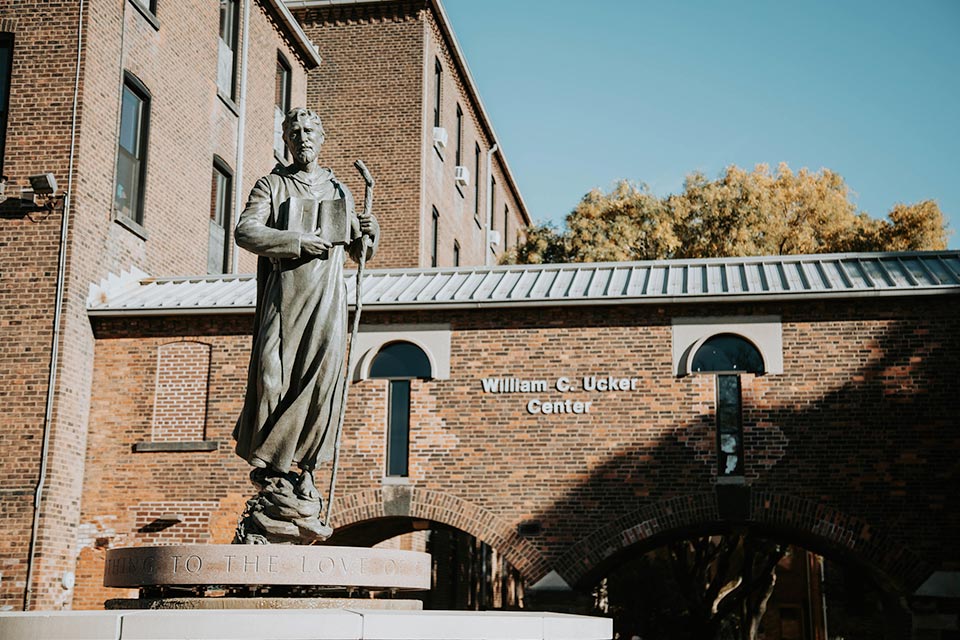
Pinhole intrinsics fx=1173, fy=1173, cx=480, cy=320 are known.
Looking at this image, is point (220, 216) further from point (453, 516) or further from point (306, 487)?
point (306, 487)

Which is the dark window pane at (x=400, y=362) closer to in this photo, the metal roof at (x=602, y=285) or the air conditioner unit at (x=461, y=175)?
the metal roof at (x=602, y=285)

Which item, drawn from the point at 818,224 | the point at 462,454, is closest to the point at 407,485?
the point at 462,454

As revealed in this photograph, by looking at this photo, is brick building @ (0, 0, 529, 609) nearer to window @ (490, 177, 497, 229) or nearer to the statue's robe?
window @ (490, 177, 497, 229)

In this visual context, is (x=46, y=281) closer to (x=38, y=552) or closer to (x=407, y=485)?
(x=38, y=552)

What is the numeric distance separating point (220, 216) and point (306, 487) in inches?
696

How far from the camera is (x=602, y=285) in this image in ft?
59.0

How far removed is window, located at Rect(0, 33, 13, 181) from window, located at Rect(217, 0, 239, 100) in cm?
569

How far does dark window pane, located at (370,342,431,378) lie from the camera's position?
58.1ft

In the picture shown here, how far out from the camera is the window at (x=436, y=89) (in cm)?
3027

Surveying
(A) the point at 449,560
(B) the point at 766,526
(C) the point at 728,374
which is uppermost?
(C) the point at 728,374

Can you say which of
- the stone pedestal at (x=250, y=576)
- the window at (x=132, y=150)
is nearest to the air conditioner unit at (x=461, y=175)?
the window at (x=132, y=150)

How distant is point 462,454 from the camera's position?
1738 cm

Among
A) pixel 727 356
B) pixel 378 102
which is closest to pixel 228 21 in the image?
pixel 378 102

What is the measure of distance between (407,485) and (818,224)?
20.4 meters
